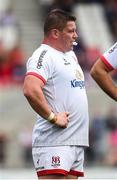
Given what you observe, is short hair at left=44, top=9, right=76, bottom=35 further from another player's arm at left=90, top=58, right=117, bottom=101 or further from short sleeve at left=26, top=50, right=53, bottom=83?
another player's arm at left=90, top=58, right=117, bottom=101

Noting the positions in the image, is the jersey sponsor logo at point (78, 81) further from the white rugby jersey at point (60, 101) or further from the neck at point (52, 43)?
the neck at point (52, 43)

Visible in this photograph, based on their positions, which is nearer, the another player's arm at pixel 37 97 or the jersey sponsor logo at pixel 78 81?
the another player's arm at pixel 37 97

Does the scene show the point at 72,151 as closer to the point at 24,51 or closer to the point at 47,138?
the point at 47,138

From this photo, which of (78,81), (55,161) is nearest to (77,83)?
(78,81)

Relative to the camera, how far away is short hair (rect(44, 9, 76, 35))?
23.7ft

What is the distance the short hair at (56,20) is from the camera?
284 inches

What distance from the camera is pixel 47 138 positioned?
7195 millimetres

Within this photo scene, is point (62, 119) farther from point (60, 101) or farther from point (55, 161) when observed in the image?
point (55, 161)

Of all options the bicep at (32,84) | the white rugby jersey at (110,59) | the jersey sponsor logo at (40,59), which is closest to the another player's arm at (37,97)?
the bicep at (32,84)

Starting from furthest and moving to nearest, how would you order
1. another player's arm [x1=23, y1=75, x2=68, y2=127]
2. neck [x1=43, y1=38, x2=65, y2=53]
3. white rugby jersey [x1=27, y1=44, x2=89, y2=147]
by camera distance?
neck [x1=43, y1=38, x2=65, y2=53], white rugby jersey [x1=27, y1=44, x2=89, y2=147], another player's arm [x1=23, y1=75, x2=68, y2=127]

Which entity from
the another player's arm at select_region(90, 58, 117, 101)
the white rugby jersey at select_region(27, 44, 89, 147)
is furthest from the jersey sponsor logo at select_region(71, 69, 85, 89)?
the another player's arm at select_region(90, 58, 117, 101)

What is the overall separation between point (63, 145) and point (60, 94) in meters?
0.40

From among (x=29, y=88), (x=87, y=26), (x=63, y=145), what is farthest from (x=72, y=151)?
(x=87, y=26)

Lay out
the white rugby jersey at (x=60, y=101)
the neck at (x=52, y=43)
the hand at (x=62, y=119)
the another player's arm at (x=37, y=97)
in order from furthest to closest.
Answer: the neck at (x=52, y=43) → the white rugby jersey at (x=60, y=101) → the hand at (x=62, y=119) → the another player's arm at (x=37, y=97)
